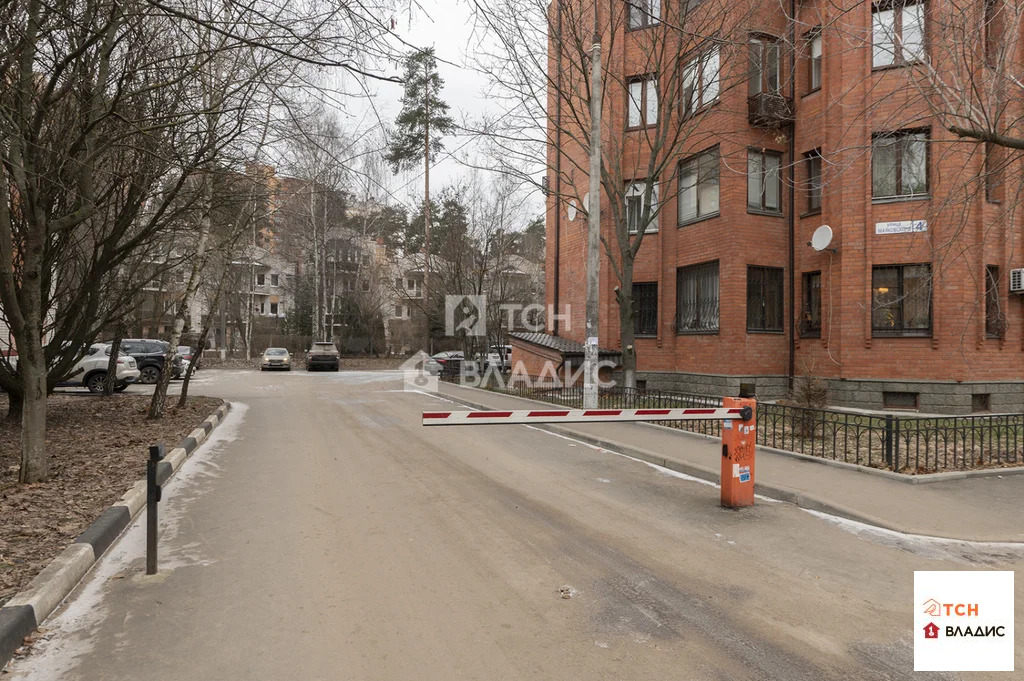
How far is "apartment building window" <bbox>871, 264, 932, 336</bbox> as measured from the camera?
14.9 m

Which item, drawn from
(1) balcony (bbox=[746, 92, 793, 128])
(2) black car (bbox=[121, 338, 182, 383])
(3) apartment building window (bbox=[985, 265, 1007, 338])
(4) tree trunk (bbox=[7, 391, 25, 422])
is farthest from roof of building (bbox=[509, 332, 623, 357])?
(2) black car (bbox=[121, 338, 182, 383])

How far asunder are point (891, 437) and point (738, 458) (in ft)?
11.4

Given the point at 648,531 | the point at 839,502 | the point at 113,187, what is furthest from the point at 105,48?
the point at 839,502

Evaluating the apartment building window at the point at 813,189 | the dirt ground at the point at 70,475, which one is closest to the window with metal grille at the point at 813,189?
the apartment building window at the point at 813,189

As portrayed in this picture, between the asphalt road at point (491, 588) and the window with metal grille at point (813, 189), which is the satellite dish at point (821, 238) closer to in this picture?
the window with metal grille at point (813, 189)

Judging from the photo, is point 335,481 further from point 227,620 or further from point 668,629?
point 668,629

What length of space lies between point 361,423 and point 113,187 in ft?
21.4

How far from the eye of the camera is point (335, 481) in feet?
26.5

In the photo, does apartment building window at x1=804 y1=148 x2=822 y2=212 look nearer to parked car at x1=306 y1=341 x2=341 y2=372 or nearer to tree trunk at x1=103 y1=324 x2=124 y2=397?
tree trunk at x1=103 y1=324 x2=124 y2=397

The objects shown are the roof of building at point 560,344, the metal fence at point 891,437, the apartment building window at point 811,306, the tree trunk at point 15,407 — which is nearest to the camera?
the metal fence at point 891,437

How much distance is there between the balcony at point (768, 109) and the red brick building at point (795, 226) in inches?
2.1

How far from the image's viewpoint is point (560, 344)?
20.4 metres

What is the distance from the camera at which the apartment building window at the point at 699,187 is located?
696 inches

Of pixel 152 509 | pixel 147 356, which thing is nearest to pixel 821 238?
pixel 152 509
